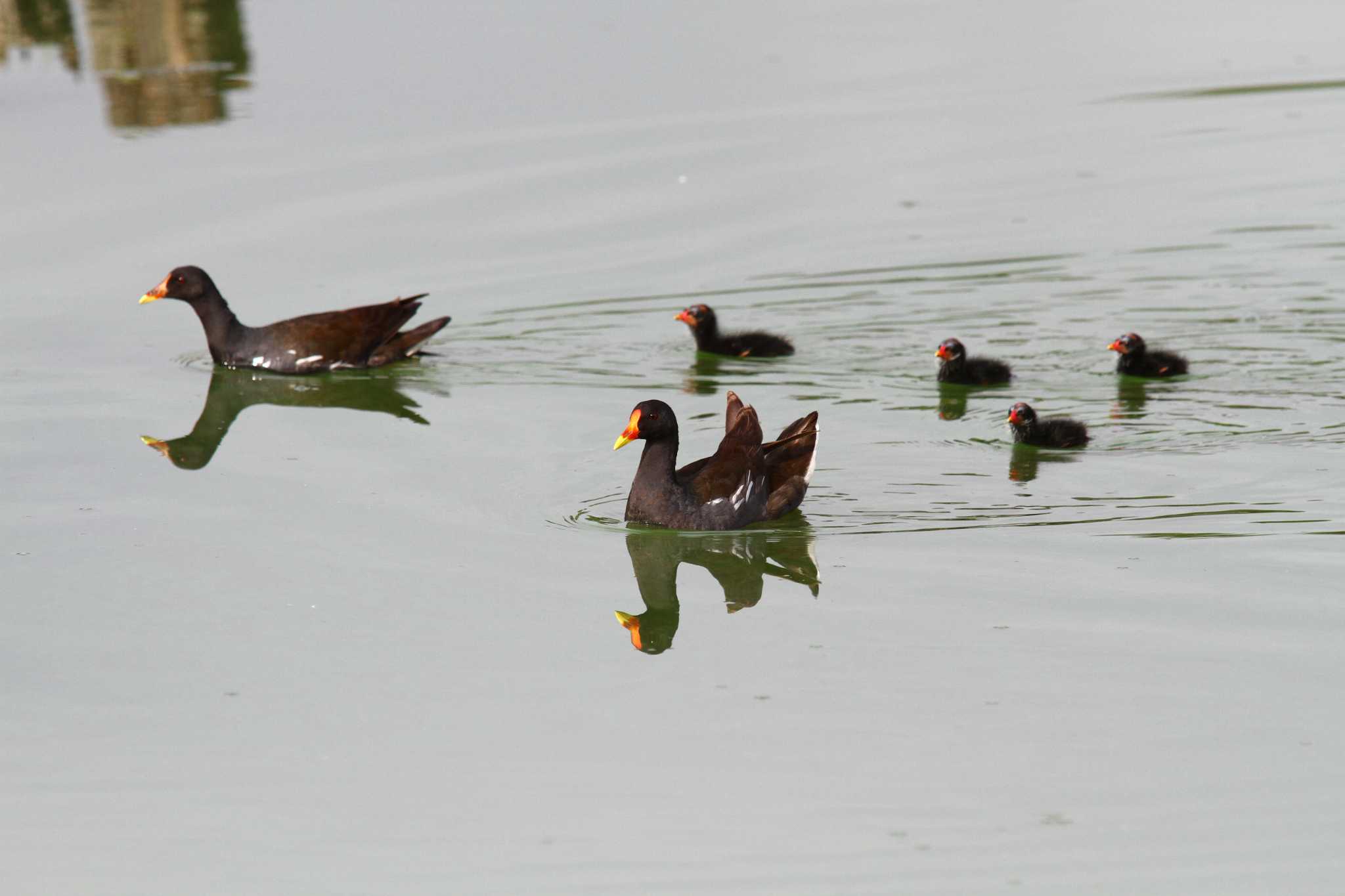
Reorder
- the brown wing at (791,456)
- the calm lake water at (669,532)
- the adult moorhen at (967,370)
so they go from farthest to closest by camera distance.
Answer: the adult moorhen at (967,370) < the brown wing at (791,456) < the calm lake water at (669,532)

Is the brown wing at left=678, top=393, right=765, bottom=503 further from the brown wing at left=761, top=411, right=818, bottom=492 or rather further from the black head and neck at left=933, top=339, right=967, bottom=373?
the black head and neck at left=933, top=339, right=967, bottom=373

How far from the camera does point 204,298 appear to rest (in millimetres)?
13781

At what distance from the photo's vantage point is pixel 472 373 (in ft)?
43.6

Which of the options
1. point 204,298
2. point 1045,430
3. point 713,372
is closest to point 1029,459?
point 1045,430

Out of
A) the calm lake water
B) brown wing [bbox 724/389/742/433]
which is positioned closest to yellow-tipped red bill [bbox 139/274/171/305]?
the calm lake water

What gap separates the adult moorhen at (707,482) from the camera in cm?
953

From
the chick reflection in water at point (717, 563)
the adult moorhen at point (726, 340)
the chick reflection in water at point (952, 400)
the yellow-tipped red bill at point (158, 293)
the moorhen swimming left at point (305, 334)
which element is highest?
the yellow-tipped red bill at point (158, 293)

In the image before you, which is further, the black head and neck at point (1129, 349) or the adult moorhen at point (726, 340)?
the adult moorhen at point (726, 340)

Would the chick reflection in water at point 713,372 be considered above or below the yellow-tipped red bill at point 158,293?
below

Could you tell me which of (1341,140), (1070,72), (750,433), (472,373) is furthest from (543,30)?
(750,433)

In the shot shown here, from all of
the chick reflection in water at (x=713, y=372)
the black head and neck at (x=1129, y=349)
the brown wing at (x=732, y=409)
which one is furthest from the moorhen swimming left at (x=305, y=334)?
the black head and neck at (x=1129, y=349)

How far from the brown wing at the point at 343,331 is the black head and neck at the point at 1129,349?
4.93 metres

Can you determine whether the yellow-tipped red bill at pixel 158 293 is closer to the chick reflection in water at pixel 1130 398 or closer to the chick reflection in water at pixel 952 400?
the chick reflection in water at pixel 952 400

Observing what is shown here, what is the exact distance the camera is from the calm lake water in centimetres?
638
